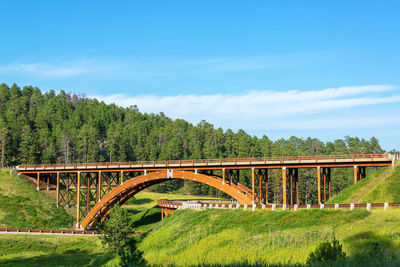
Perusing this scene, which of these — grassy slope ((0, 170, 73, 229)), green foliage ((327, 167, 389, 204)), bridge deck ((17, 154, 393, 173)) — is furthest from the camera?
grassy slope ((0, 170, 73, 229))

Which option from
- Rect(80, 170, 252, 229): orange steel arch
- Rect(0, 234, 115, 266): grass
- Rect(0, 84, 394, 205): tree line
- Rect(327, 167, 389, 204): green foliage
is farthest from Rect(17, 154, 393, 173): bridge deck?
Rect(0, 84, 394, 205): tree line

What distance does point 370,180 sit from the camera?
54.0 m

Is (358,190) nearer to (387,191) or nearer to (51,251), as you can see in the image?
(387,191)

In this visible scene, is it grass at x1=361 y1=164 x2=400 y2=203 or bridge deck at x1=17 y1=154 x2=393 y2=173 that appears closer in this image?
→ grass at x1=361 y1=164 x2=400 y2=203

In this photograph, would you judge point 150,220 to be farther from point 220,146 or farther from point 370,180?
point 220,146

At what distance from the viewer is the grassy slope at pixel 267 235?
119ft

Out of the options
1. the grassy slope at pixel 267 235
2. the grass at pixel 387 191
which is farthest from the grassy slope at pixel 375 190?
the grassy slope at pixel 267 235

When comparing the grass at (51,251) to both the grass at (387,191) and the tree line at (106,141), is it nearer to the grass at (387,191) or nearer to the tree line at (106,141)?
the grass at (387,191)

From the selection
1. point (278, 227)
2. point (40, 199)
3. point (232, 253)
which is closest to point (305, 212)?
point (278, 227)

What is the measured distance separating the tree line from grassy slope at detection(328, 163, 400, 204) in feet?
176

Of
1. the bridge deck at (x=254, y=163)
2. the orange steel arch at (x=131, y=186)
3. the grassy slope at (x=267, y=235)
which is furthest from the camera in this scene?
the orange steel arch at (x=131, y=186)

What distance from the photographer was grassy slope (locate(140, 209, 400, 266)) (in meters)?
36.2

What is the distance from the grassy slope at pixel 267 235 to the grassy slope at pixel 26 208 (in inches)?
1092

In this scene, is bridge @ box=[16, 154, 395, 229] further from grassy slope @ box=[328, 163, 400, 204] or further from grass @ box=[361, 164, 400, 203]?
grass @ box=[361, 164, 400, 203]
